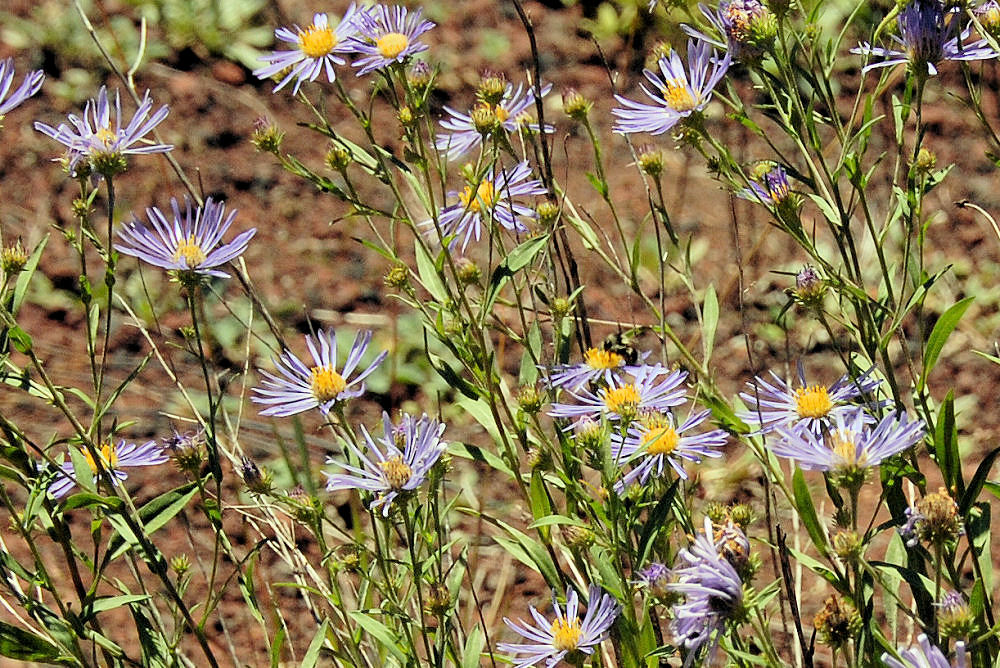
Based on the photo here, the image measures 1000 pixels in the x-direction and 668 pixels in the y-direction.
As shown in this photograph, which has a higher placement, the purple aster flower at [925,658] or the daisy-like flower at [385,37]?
the daisy-like flower at [385,37]

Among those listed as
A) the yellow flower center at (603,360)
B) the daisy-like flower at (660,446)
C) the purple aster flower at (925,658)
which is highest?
the yellow flower center at (603,360)

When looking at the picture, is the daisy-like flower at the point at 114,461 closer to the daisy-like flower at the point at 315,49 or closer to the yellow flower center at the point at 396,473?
the yellow flower center at the point at 396,473

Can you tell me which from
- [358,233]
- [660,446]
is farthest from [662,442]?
[358,233]

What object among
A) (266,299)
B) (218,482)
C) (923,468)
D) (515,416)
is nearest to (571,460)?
(515,416)

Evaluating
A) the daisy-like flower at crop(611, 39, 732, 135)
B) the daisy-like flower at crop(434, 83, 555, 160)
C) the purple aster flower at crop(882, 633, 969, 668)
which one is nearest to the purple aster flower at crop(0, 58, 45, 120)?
the daisy-like flower at crop(434, 83, 555, 160)

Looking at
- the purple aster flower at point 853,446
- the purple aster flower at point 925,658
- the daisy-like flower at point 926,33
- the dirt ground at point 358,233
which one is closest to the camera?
the purple aster flower at point 925,658

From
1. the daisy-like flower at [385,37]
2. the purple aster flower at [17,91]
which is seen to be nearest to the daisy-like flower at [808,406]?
the daisy-like flower at [385,37]
